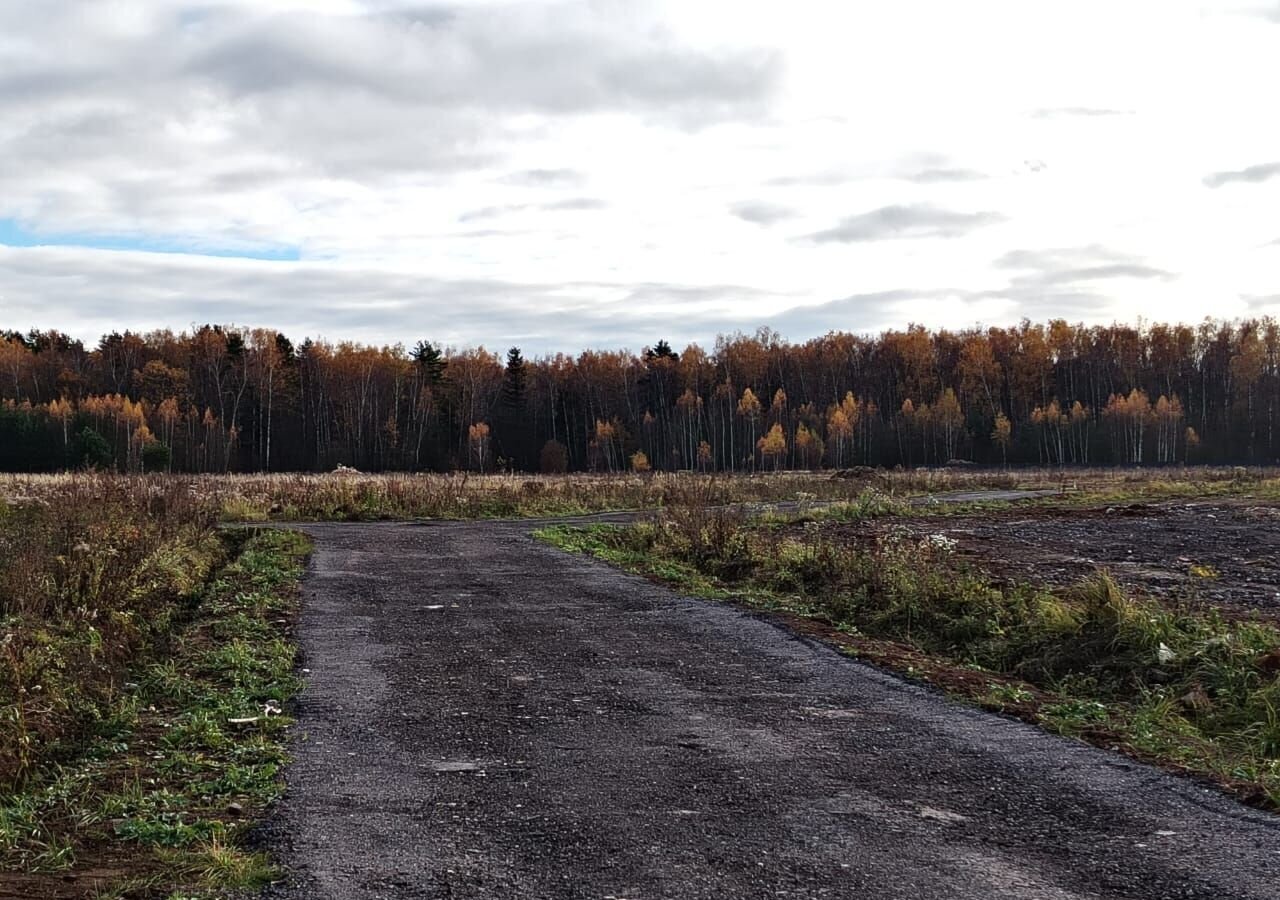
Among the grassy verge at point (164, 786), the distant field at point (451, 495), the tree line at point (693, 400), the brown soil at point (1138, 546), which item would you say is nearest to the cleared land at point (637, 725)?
the grassy verge at point (164, 786)

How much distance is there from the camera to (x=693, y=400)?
3812 inches

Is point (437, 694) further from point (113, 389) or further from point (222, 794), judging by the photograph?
point (113, 389)

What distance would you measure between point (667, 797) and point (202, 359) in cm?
10034

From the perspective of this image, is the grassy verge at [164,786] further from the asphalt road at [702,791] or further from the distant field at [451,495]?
the distant field at [451,495]

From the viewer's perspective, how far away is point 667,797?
5262mm

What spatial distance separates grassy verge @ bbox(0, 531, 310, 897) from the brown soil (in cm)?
844

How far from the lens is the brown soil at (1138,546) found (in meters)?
12.8

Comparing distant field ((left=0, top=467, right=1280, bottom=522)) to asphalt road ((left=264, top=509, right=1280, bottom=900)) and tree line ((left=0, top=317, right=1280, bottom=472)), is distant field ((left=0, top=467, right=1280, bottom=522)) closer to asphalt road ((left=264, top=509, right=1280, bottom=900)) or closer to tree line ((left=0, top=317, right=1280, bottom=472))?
asphalt road ((left=264, top=509, right=1280, bottom=900))

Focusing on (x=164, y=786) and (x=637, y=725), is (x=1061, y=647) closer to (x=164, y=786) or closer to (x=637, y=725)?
(x=637, y=725)

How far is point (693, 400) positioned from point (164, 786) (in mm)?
91941

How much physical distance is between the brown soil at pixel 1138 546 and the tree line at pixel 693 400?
55381mm

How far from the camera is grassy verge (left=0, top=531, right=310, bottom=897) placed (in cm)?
425

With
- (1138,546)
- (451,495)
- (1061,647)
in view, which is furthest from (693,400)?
(1061,647)

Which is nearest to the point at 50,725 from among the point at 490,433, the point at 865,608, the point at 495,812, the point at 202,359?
the point at 495,812
